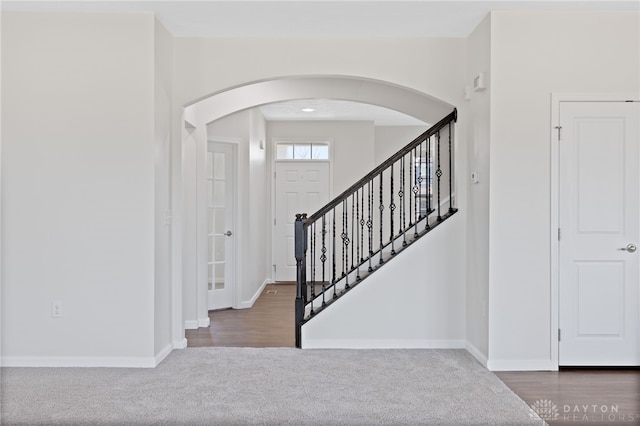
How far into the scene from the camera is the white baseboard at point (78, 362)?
14.0 ft

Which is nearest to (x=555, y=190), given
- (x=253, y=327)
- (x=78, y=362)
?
(x=253, y=327)

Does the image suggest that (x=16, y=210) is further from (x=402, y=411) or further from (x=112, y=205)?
(x=402, y=411)

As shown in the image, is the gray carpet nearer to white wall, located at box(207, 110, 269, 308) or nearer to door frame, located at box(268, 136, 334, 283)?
white wall, located at box(207, 110, 269, 308)

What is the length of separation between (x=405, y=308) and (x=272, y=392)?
1670 mm

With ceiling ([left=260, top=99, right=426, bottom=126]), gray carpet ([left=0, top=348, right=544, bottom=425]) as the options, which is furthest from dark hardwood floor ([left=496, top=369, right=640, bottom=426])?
ceiling ([left=260, top=99, right=426, bottom=126])

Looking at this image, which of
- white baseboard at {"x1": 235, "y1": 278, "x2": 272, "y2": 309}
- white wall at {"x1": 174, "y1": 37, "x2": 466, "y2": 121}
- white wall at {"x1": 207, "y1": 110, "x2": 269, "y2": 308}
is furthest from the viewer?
white baseboard at {"x1": 235, "y1": 278, "x2": 272, "y2": 309}

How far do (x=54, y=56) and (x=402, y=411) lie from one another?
3.59 meters

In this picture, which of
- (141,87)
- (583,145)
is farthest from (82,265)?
(583,145)

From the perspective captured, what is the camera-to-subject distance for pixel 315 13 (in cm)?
420

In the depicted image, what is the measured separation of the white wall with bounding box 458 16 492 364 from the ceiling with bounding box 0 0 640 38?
0.25 m

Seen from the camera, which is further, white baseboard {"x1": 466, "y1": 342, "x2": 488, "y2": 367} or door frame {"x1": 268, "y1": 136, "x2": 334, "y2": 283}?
door frame {"x1": 268, "y1": 136, "x2": 334, "y2": 283}

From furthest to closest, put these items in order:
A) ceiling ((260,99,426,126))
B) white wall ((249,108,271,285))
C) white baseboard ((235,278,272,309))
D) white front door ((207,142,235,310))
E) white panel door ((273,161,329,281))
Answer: white panel door ((273,161,329,281)) → ceiling ((260,99,426,126)) → white wall ((249,108,271,285)) → white baseboard ((235,278,272,309)) → white front door ((207,142,235,310))

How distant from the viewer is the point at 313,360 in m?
4.46

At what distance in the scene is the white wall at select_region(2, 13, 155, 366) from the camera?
14.1 feet
